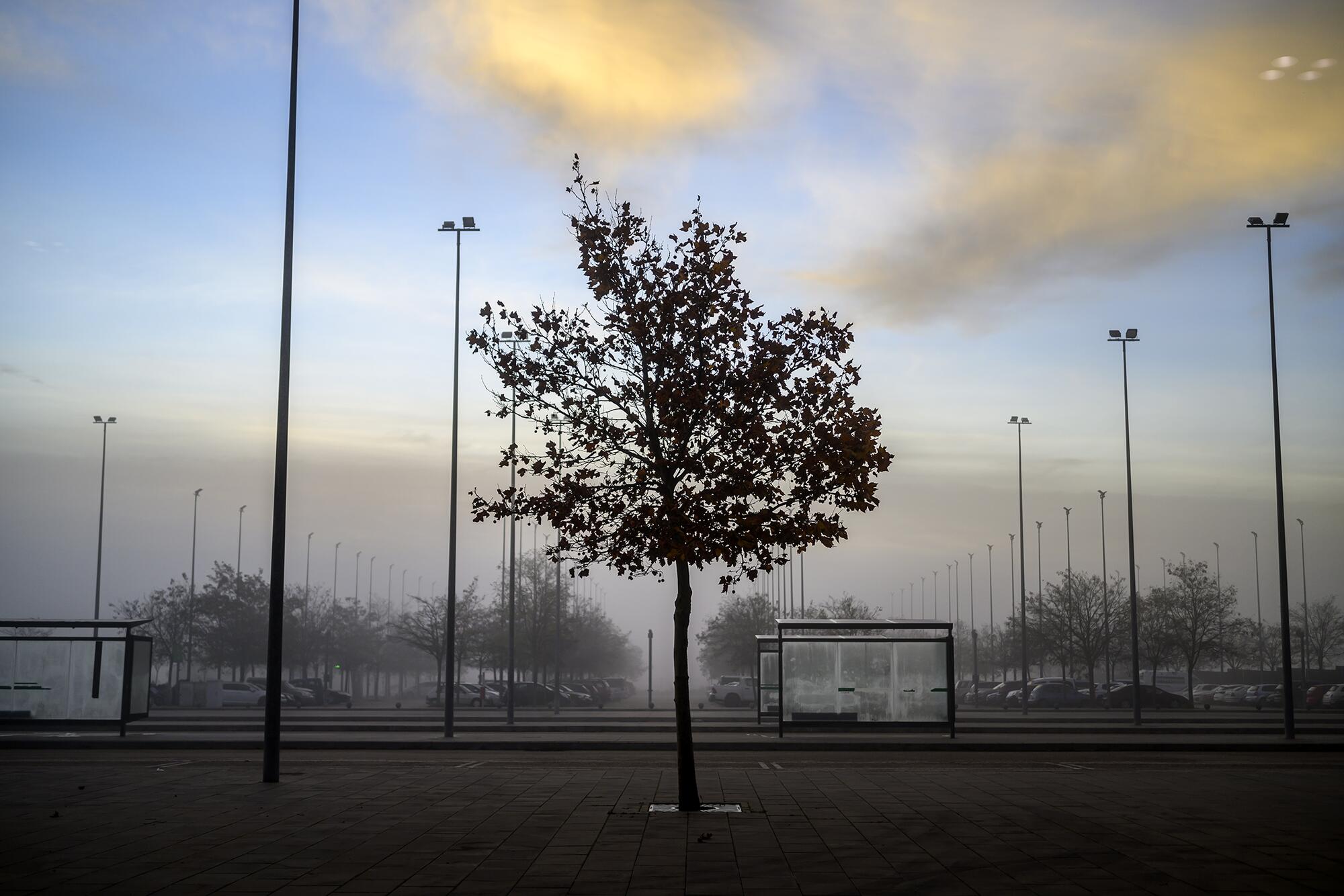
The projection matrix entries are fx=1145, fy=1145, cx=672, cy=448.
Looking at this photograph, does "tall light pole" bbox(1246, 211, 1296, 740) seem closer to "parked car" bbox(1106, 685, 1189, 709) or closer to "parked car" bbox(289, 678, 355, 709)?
"parked car" bbox(1106, 685, 1189, 709)

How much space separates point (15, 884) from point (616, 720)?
31.9 meters

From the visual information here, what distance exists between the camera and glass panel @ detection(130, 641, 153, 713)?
1060 inches

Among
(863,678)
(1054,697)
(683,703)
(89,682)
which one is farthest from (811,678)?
(1054,697)

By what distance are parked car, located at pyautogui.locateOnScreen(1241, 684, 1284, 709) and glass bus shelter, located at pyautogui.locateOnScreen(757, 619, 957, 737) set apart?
3934 centimetres

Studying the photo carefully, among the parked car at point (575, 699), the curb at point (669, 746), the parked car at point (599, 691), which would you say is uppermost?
the curb at point (669, 746)

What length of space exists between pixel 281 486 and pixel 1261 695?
195ft

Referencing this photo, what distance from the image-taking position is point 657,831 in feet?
40.1

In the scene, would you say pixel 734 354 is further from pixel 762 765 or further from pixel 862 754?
pixel 862 754

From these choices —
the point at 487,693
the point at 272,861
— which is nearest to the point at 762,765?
the point at 272,861

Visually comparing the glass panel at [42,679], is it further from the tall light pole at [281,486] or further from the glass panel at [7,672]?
the tall light pole at [281,486]

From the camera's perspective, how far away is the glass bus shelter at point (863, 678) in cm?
2738

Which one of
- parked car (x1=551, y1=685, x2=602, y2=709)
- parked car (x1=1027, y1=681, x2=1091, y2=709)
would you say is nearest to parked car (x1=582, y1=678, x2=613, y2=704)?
parked car (x1=551, y1=685, x2=602, y2=709)

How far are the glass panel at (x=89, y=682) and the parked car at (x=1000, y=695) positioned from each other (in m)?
46.7

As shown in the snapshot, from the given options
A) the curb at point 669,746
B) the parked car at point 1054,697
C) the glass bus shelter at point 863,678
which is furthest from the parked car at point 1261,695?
the glass bus shelter at point 863,678
